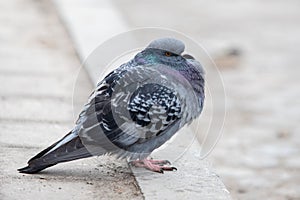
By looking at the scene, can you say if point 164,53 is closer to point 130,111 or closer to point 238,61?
point 130,111

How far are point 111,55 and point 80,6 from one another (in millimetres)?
1787

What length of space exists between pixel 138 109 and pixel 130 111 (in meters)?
0.04

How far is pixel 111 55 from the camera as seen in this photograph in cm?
627

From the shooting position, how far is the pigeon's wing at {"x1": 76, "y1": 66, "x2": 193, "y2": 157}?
Result: 4.27 meters

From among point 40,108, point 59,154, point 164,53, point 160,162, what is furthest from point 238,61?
point 59,154

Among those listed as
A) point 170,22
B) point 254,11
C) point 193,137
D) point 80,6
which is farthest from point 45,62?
point 254,11

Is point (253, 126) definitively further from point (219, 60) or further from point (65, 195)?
point (65, 195)

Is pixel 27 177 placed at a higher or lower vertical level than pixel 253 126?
lower

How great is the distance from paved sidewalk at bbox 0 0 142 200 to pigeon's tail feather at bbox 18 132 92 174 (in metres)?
0.09

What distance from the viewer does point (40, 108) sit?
5.56m

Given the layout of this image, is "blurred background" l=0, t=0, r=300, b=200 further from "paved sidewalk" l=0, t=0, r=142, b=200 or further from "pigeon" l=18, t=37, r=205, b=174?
"pigeon" l=18, t=37, r=205, b=174

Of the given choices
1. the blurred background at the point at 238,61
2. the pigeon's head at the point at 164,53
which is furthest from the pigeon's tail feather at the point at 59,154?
the blurred background at the point at 238,61

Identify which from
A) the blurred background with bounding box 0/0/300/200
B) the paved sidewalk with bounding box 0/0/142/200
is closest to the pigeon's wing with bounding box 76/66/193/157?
the paved sidewalk with bounding box 0/0/142/200

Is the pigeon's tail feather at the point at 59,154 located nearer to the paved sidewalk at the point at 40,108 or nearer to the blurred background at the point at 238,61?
the paved sidewalk at the point at 40,108
